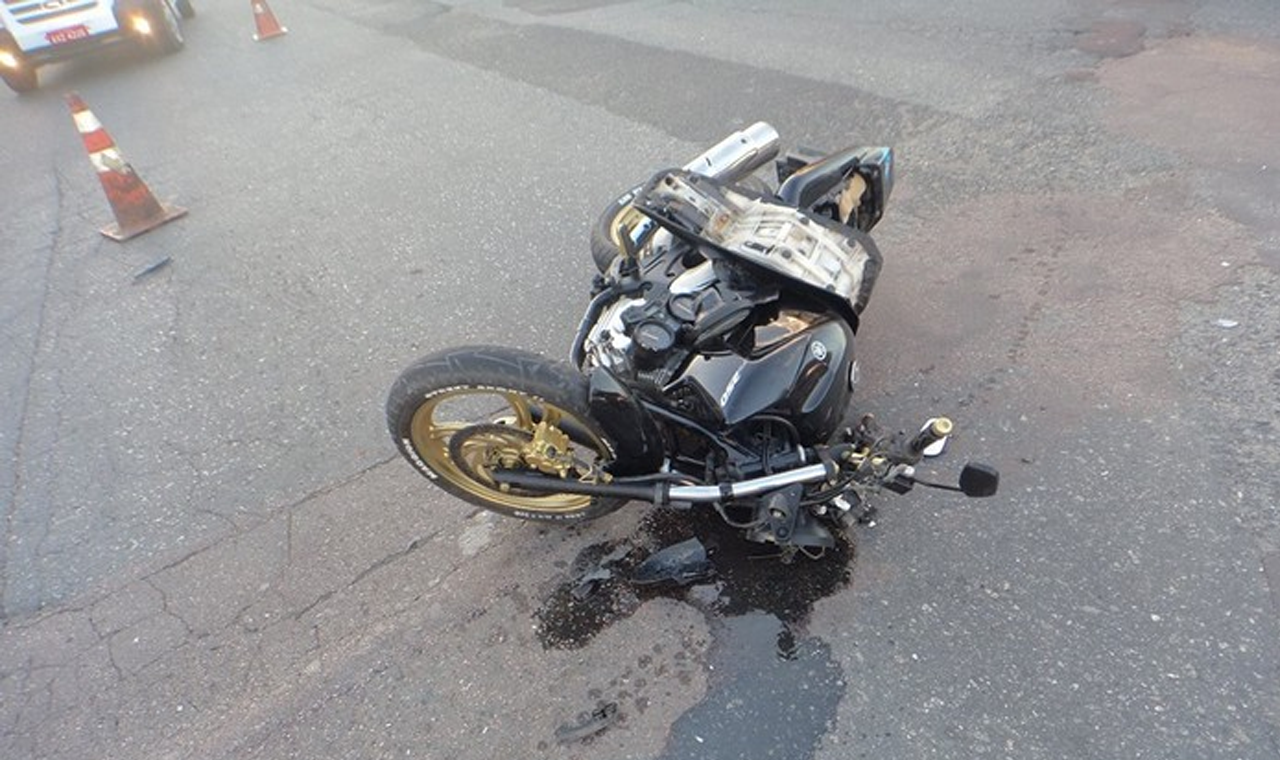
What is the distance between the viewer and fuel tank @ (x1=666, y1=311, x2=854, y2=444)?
2.40m

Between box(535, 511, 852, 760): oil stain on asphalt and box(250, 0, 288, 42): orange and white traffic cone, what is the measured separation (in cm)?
1050

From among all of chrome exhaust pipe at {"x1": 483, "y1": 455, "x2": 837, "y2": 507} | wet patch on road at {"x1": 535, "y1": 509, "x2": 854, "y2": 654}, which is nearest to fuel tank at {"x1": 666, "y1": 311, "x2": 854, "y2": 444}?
chrome exhaust pipe at {"x1": 483, "y1": 455, "x2": 837, "y2": 507}

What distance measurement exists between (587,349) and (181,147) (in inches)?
252

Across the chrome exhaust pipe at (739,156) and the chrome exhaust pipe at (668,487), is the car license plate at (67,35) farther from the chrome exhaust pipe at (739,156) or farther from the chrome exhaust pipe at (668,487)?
the chrome exhaust pipe at (668,487)

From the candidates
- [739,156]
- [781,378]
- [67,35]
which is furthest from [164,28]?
[781,378]

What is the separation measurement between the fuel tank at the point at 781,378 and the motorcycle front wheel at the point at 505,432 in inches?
16.4

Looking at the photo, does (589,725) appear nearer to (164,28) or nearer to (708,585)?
(708,585)

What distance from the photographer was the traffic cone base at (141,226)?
5594 millimetres

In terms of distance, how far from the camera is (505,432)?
8.89ft

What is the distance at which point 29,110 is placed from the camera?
30.0 feet

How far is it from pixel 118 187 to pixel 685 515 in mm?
5345

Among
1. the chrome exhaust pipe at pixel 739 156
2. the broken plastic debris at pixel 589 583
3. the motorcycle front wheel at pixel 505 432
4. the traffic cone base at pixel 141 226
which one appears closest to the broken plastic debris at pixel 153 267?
the traffic cone base at pixel 141 226

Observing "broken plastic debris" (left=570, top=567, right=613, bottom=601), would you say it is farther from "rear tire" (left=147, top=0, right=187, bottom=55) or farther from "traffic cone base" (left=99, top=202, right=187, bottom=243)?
"rear tire" (left=147, top=0, right=187, bottom=55)

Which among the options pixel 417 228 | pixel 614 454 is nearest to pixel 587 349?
pixel 614 454
